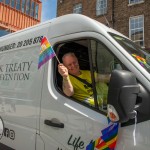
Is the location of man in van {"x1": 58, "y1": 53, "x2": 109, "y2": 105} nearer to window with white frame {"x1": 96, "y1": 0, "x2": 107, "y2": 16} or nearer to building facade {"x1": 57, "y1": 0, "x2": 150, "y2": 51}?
building facade {"x1": 57, "y1": 0, "x2": 150, "y2": 51}

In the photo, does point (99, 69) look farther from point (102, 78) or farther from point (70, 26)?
point (70, 26)

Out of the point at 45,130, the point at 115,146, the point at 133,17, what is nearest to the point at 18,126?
the point at 45,130

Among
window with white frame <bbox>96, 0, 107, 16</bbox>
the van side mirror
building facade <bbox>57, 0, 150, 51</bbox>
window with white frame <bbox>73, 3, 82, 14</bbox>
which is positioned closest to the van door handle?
the van side mirror

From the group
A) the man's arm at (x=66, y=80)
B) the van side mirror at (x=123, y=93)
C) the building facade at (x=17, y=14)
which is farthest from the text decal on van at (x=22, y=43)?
the building facade at (x=17, y=14)

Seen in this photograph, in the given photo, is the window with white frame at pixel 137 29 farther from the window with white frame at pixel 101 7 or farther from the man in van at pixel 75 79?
the man in van at pixel 75 79

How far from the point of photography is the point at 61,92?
283 cm

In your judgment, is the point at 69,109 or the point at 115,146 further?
the point at 69,109

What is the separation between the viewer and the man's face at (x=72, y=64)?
2945 mm

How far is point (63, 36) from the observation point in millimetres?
2930

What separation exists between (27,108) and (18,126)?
0.93 ft

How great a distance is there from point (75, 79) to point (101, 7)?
806 inches

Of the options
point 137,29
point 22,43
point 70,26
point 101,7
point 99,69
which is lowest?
point 99,69

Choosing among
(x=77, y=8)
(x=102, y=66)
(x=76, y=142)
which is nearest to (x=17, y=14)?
(x=77, y=8)

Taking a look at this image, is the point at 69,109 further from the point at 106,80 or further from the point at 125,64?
the point at 125,64
